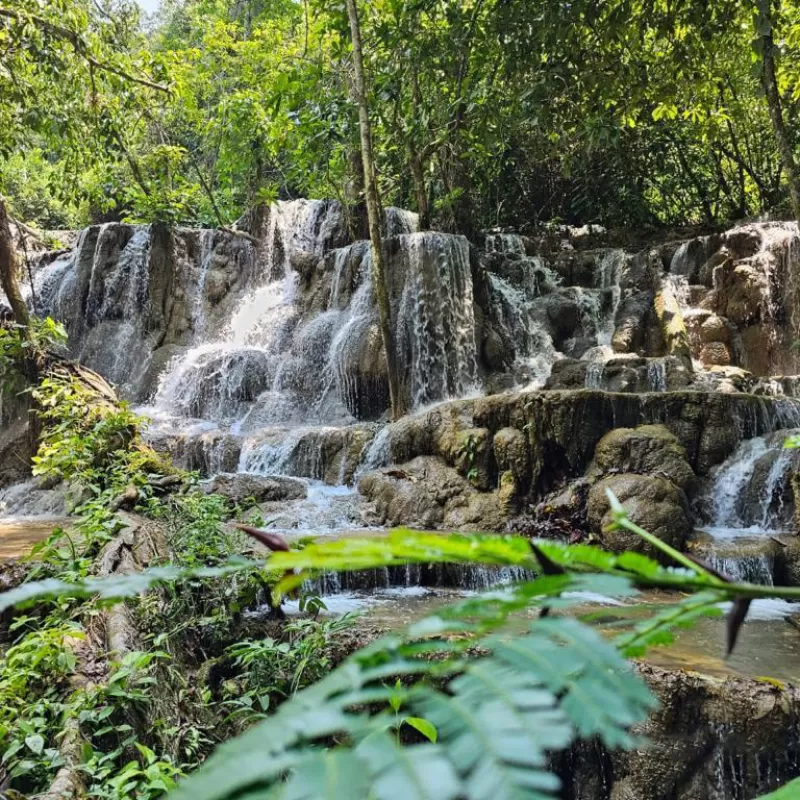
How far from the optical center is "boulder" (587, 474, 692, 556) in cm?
743

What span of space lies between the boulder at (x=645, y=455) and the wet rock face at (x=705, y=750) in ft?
14.9

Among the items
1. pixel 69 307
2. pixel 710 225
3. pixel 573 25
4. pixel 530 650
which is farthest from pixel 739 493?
pixel 69 307

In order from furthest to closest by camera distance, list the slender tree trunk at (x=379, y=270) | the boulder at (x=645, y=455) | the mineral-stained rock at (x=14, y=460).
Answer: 1. the slender tree trunk at (x=379, y=270)
2. the mineral-stained rock at (x=14, y=460)
3. the boulder at (x=645, y=455)

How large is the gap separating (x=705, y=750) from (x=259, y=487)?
→ 6807 millimetres

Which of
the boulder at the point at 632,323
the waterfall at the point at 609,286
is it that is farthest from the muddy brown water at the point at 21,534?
the waterfall at the point at 609,286

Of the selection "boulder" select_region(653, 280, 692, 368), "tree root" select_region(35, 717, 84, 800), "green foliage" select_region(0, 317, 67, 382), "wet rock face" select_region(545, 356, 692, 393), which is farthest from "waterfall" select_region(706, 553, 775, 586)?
"green foliage" select_region(0, 317, 67, 382)

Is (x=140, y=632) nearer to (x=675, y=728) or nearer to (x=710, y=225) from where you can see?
(x=675, y=728)

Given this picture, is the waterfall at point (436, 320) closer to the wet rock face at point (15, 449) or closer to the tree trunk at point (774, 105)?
the wet rock face at point (15, 449)

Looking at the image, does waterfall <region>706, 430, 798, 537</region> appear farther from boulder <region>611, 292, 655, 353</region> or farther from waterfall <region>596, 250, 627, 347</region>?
waterfall <region>596, 250, 627, 347</region>

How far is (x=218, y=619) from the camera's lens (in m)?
4.28

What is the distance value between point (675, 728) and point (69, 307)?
17816 millimetres

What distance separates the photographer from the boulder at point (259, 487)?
9281 millimetres

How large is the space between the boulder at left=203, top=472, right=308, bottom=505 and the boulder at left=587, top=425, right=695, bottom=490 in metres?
4.09

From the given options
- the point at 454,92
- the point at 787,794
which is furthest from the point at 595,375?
the point at 787,794
